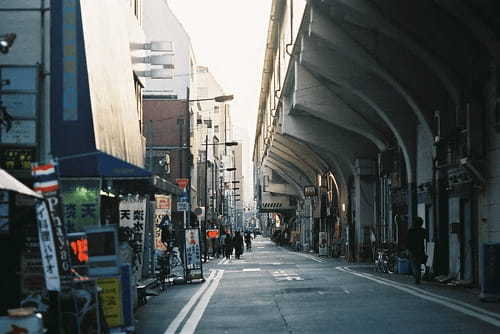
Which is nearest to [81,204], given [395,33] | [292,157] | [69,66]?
[69,66]

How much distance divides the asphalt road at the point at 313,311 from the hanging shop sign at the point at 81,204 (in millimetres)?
2129

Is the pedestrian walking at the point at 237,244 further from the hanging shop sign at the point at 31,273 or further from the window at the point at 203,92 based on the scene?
the window at the point at 203,92

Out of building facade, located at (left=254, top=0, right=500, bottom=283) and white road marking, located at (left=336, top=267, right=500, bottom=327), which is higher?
building facade, located at (left=254, top=0, right=500, bottom=283)

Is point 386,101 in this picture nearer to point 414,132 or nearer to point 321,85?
point 414,132

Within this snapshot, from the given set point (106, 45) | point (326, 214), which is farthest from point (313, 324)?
point (326, 214)

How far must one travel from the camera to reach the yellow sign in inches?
524

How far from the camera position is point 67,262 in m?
12.5

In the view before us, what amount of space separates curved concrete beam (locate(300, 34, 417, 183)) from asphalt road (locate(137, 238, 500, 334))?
11410 mm

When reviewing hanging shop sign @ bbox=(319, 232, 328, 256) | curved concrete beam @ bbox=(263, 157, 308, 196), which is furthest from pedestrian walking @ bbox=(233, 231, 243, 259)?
curved concrete beam @ bbox=(263, 157, 308, 196)

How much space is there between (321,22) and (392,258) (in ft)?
29.7

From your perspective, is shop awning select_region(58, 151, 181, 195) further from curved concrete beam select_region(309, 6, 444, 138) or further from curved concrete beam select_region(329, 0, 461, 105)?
curved concrete beam select_region(309, 6, 444, 138)

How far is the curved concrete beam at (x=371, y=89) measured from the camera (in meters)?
35.5

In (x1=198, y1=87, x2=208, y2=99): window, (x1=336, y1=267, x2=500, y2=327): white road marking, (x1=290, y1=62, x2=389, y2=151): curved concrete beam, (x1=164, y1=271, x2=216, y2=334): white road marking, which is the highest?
(x1=198, y1=87, x2=208, y2=99): window

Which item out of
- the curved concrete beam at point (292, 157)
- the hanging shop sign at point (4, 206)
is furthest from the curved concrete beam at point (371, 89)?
the curved concrete beam at point (292, 157)
